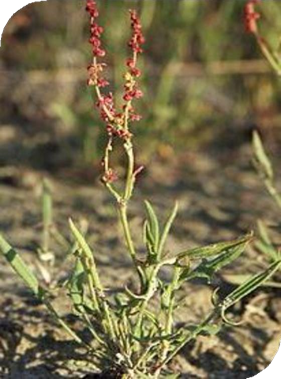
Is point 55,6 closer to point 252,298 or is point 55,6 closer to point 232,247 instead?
point 252,298

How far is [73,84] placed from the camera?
280 cm

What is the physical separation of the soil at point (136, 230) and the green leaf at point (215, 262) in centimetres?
26

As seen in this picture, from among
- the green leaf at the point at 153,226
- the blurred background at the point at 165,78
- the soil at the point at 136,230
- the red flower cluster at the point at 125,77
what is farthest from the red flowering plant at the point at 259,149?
the blurred background at the point at 165,78

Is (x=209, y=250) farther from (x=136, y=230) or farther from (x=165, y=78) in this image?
(x=165, y=78)

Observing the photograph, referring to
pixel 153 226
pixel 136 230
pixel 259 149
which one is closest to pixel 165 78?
pixel 136 230

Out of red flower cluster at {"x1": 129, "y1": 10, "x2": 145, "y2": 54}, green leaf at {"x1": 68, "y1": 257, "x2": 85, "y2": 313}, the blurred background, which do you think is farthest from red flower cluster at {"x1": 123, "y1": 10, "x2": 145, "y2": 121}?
the blurred background

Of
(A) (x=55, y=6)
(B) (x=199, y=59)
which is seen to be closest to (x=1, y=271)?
(B) (x=199, y=59)

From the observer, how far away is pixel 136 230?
2.13m

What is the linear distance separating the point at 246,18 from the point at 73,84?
1206mm

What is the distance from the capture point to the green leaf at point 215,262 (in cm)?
136

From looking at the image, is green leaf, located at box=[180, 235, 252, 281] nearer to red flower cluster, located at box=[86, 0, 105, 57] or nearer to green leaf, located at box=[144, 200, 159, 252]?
green leaf, located at box=[144, 200, 159, 252]

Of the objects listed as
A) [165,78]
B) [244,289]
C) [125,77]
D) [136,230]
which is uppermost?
[165,78]

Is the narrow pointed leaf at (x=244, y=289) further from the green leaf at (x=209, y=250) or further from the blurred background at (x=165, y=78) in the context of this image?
the blurred background at (x=165, y=78)

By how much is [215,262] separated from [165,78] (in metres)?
1.31
